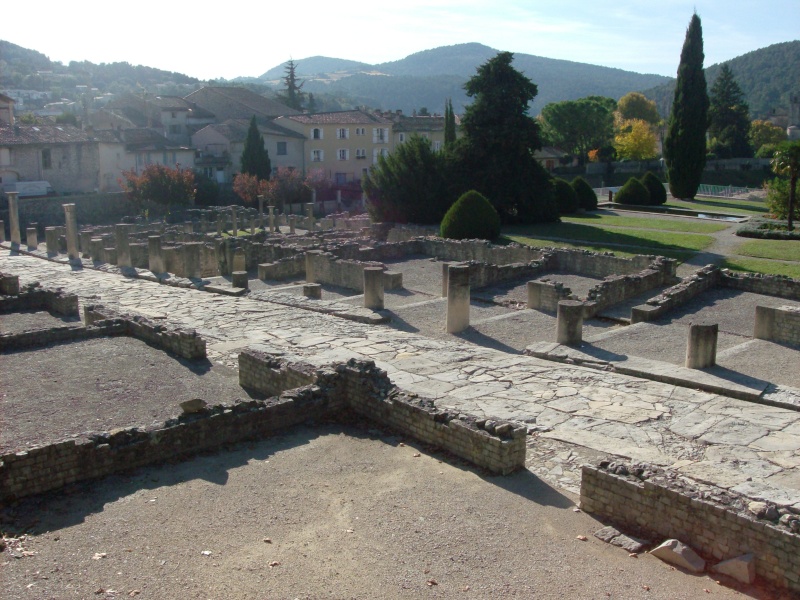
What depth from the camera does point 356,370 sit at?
10453mm

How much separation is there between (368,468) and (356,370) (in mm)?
1975

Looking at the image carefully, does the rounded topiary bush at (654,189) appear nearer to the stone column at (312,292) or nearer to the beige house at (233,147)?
the beige house at (233,147)

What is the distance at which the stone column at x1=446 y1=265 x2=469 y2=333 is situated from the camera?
55.9 ft

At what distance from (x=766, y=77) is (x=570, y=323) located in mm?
194011

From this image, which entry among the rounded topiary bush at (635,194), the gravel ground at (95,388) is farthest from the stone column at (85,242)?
the rounded topiary bush at (635,194)

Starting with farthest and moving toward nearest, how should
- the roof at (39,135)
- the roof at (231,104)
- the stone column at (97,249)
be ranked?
1. the roof at (231,104)
2. the roof at (39,135)
3. the stone column at (97,249)

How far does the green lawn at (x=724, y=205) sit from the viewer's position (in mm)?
44219

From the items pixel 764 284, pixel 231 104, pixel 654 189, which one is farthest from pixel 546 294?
pixel 231 104

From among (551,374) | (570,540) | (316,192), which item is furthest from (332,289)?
(316,192)

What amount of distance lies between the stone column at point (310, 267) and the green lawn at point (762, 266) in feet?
43.0

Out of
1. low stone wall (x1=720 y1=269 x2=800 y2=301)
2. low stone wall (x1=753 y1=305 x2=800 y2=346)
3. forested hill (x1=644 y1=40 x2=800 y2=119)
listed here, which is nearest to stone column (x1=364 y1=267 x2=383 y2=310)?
low stone wall (x1=753 y1=305 x2=800 y2=346)

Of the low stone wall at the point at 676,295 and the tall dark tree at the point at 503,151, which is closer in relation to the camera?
the low stone wall at the point at 676,295

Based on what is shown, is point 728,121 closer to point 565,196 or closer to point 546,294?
point 565,196

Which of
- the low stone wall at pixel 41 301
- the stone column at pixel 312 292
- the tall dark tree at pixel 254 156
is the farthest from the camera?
the tall dark tree at pixel 254 156
